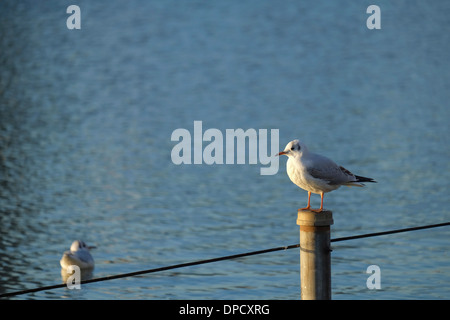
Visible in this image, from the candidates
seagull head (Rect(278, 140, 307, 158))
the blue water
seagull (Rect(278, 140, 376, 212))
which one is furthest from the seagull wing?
the blue water

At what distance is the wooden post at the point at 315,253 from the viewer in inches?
331

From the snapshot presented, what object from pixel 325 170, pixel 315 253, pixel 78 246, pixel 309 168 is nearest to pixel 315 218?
pixel 315 253

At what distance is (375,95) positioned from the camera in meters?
45.1

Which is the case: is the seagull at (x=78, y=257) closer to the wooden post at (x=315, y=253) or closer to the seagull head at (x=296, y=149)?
the seagull head at (x=296, y=149)

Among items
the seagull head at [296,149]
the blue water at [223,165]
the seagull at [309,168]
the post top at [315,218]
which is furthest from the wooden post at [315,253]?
the blue water at [223,165]

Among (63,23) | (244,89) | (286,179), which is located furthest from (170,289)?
(63,23)

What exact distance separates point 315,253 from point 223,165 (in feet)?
75.4

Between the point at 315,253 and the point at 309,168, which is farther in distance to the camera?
the point at 309,168

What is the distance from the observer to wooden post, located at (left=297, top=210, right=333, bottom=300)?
27.6 feet

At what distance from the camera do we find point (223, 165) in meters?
31.4

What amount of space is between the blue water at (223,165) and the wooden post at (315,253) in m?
9.03

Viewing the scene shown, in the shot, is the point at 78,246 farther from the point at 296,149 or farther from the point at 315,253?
the point at 315,253

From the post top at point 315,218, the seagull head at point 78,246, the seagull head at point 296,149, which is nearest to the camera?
the post top at point 315,218

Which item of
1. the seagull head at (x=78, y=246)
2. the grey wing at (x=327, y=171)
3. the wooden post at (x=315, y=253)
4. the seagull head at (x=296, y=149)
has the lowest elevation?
the wooden post at (x=315, y=253)
